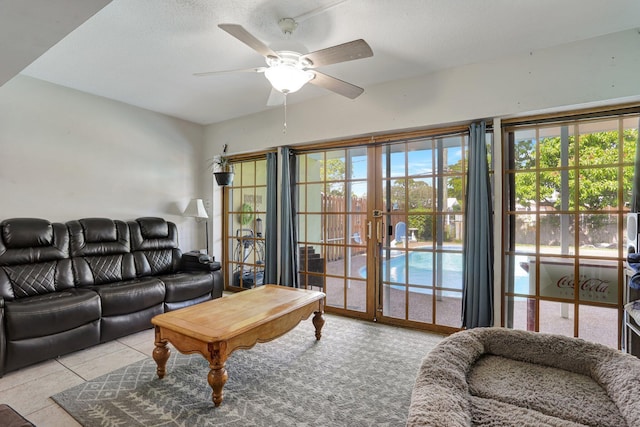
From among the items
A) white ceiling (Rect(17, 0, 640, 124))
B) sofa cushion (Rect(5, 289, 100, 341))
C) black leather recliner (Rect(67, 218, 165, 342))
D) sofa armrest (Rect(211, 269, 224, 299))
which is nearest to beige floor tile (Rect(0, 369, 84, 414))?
sofa cushion (Rect(5, 289, 100, 341))

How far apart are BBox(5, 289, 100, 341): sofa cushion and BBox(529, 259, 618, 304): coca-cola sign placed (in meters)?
4.01

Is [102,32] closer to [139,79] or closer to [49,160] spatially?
[139,79]

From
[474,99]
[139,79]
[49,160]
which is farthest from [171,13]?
[474,99]

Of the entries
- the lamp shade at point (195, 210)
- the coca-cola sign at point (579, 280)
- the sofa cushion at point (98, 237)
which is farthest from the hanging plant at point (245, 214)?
the coca-cola sign at point (579, 280)

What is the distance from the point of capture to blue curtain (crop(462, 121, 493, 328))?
2.87 metres

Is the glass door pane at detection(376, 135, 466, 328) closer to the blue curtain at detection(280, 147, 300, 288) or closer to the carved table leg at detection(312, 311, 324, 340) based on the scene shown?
the carved table leg at detection(312, 311, 324, 340)

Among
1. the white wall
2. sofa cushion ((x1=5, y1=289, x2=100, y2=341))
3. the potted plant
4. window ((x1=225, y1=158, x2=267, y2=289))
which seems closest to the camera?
sofa cushion ((x1=5, y1=289, x2=100, y2=341))

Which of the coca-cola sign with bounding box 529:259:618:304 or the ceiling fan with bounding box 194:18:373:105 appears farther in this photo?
the coca-cola sign with bounding box 529:259:618:304

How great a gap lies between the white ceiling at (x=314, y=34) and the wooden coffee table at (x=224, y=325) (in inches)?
83.5

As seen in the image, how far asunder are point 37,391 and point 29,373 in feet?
1.20

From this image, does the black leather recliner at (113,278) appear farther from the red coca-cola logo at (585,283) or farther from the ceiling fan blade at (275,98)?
the red coca-cola logo at (585,283)

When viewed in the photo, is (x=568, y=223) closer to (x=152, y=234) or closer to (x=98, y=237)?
(x=152, y=234)

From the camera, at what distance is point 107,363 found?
2510 millimetres

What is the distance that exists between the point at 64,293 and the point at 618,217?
15.9 feet
